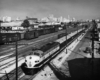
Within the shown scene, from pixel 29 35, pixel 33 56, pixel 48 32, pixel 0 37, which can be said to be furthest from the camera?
pixel 48 32

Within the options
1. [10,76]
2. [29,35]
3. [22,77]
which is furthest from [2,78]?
[29,35]

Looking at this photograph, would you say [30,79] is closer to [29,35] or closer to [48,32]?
[29,35]

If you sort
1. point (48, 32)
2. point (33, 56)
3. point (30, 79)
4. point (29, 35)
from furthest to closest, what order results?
point (48, 32) < point (29, 35) < point (33, 56) < point (30, 79)

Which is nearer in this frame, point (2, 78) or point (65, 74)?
point (2, 78)

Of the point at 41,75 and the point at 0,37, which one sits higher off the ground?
the point at 0,37

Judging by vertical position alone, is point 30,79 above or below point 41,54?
below

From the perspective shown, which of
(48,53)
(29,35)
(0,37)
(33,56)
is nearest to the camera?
(33,56)

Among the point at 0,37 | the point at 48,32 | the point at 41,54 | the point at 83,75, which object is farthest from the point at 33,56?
the point at 48,32

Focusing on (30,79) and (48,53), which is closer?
(30,79)

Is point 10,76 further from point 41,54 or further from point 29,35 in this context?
point 29,35
